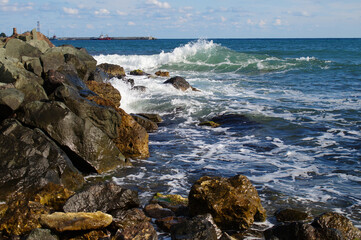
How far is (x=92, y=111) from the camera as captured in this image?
7.42 meters

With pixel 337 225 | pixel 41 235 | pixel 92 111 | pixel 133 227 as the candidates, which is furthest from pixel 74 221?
pixel 92 111

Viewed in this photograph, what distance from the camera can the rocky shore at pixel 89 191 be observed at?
14.4ft

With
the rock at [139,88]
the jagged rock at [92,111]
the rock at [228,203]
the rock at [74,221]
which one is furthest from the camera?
the rock at [139,88]

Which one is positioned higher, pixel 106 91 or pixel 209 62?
pixel 106 91

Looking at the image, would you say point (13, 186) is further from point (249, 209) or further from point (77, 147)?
point (249, 209)

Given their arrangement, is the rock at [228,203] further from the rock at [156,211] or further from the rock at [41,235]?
the rock at [41,235]

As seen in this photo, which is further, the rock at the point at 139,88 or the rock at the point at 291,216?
the rock at the point at 139,88

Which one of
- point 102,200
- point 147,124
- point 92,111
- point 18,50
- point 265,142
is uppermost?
point 18,50

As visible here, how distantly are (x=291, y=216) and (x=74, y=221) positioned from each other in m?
2.76

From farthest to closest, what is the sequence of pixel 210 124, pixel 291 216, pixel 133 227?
pixel 210 124 < pixel 291 216 < pixel 133 227

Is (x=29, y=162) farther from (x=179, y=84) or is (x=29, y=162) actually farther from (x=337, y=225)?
(x=179, y=84)

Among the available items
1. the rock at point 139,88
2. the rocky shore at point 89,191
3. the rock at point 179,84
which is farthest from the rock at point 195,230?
the rock at point 179,84

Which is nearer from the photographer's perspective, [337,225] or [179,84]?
[337,225]

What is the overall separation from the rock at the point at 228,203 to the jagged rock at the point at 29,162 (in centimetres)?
204
